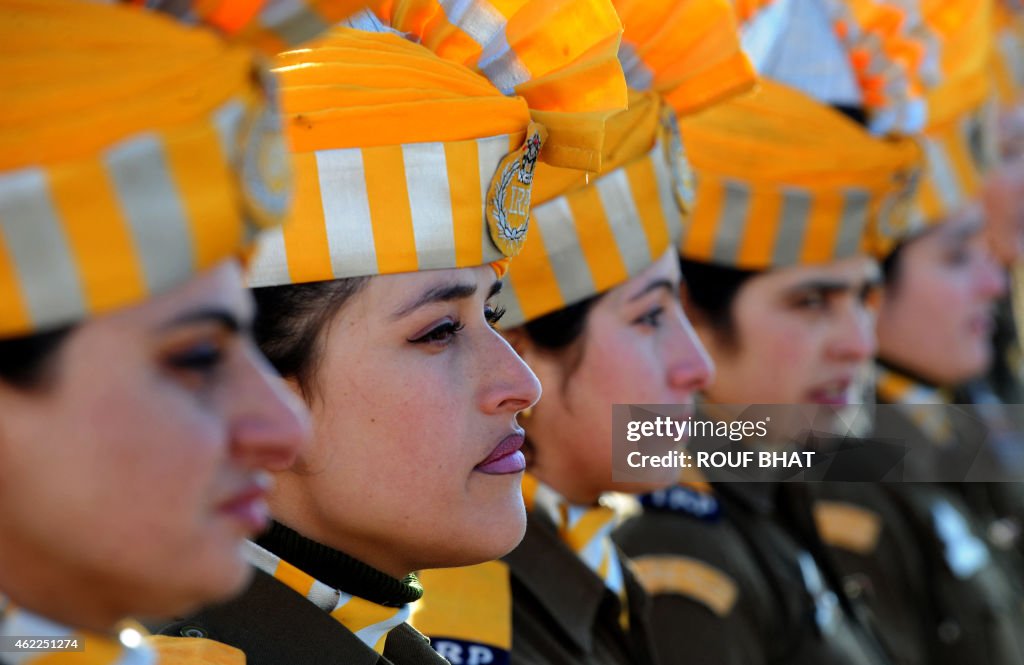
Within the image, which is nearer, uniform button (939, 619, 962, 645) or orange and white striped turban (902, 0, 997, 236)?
orange and white striped turban (902, 0, 997, 236)

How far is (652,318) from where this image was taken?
319 centimetres

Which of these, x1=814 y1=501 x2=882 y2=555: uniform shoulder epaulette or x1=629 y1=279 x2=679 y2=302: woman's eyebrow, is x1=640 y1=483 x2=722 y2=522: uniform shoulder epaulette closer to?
x1=629 y1=279 x2=679 y2=302: woman's eyebrow

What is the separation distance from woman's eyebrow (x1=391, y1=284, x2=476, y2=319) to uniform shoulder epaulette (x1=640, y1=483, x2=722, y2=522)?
1.51 m

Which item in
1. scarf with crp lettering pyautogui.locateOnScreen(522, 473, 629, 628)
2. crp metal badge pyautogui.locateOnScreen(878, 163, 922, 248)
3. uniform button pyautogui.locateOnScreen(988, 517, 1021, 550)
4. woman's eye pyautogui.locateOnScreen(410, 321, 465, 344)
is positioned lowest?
uniform button pyautogui.locateOnScreen(988, 517, 1021, 550)

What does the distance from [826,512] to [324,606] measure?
298 cm

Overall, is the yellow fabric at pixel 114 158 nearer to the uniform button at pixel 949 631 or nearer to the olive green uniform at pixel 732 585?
the olive green uniform at pixel 732 585

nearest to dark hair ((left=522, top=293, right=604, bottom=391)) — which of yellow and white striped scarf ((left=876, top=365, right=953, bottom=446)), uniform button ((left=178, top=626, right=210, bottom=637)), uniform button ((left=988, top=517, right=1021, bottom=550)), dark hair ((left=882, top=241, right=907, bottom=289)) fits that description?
uniform button ((left=178, top=626, right=210, bottom=637))

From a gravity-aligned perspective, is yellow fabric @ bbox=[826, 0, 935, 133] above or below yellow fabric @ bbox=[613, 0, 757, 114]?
below

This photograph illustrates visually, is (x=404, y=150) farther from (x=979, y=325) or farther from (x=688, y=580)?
(x=979, y=325)

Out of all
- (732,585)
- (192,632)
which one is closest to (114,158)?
(192,632)

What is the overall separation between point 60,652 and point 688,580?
88.6 inches

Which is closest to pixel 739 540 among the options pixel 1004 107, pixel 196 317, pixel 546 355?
pixel 546 355

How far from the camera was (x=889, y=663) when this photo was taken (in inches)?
175

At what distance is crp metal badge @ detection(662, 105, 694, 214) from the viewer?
3.16 meters
